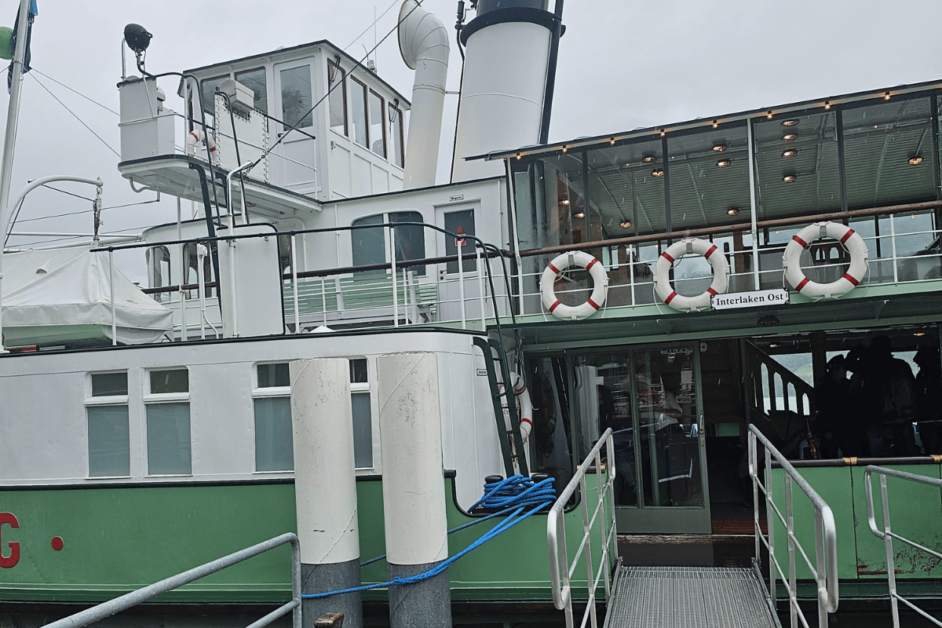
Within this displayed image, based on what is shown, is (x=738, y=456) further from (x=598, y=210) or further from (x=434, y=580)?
(x=434, y=580)

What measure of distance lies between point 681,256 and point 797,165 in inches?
154

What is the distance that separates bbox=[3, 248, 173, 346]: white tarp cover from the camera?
28.3ft

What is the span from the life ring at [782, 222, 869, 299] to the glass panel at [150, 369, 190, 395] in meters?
5.98

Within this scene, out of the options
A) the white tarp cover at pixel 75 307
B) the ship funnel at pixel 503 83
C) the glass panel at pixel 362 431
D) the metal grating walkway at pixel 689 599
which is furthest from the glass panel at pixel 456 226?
the metal grating walkway at pixel 689 599

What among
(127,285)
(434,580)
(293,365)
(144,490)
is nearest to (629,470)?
(434,580)

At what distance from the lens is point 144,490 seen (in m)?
7.16

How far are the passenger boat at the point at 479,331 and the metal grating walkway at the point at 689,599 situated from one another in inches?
12.6

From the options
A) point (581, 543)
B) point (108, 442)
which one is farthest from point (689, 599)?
point (108, 442)

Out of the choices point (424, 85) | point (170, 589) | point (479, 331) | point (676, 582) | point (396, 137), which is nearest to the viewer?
point (170, 589)

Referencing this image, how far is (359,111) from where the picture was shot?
520 inches

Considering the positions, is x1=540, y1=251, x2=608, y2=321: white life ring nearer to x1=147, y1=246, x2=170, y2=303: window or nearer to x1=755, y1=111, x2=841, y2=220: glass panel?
x1=755, y1=111, x2=841, y2=220: glass panel

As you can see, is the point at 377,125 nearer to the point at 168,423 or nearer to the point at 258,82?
the point at 258,82

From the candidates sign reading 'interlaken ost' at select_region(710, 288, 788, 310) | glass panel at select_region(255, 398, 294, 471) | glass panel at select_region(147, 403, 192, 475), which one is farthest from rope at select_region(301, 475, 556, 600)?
sign reading 'interlaken ost' at select_region(710, 288, 788, 310)

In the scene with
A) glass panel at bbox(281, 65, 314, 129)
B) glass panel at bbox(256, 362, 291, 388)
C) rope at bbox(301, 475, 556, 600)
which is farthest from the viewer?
glass panel at bbox(281, 65, 314, 129)
